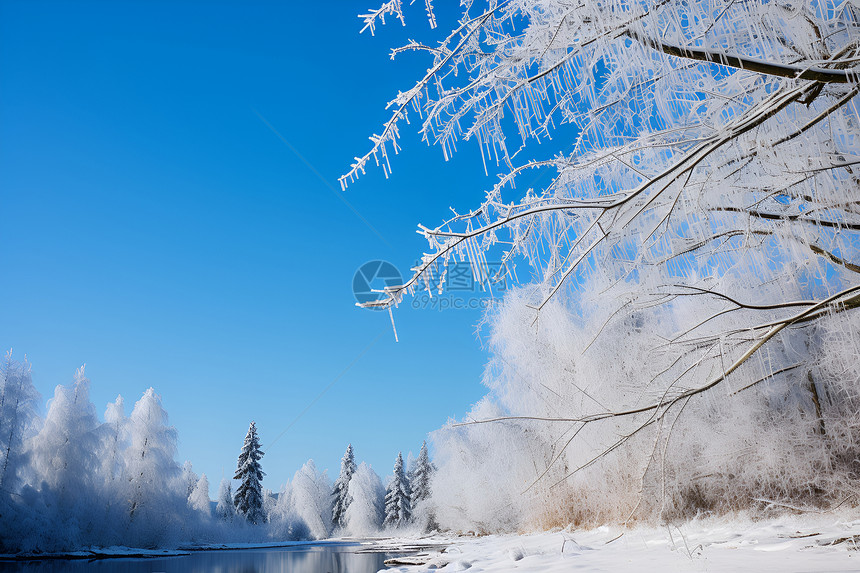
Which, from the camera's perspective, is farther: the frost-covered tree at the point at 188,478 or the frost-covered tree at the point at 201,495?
the frost-covered tree at the point at 201,495

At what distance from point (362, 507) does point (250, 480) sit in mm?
9638

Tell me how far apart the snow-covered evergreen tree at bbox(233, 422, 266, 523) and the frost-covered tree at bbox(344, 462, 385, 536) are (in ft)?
24.3

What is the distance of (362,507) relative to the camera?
1538 inches

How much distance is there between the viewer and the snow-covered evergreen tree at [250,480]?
108 ft

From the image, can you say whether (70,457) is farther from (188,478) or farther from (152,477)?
(188,478)

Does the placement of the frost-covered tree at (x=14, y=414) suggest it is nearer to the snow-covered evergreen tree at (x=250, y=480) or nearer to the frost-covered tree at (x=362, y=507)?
the snow-covered evergreen tree at (x=250, y=480)

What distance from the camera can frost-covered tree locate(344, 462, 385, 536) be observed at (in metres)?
39.1

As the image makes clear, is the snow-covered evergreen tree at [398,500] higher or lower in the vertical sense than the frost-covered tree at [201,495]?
lower

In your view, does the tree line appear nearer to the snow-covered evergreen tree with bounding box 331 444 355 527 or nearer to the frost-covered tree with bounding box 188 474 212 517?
the frost-covered tree with bounding box 188 474 212 517

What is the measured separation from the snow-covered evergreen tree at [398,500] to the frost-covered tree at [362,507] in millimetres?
1106

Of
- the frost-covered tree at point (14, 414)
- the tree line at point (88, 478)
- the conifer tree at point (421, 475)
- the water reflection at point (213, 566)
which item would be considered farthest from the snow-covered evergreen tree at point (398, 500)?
the frost-covered tree at point (14, 414)

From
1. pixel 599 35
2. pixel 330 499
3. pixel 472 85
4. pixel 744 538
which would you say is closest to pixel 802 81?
pixel 599 35

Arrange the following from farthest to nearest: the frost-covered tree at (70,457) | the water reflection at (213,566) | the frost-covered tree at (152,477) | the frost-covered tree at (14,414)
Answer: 1. the frost-covered tree at (152,477)
2. the frost-covered tree at (70,457)
3. the frost-covered tree at (14,414)
4. the water reflection at (213,566)

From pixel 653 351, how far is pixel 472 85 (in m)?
2.08
